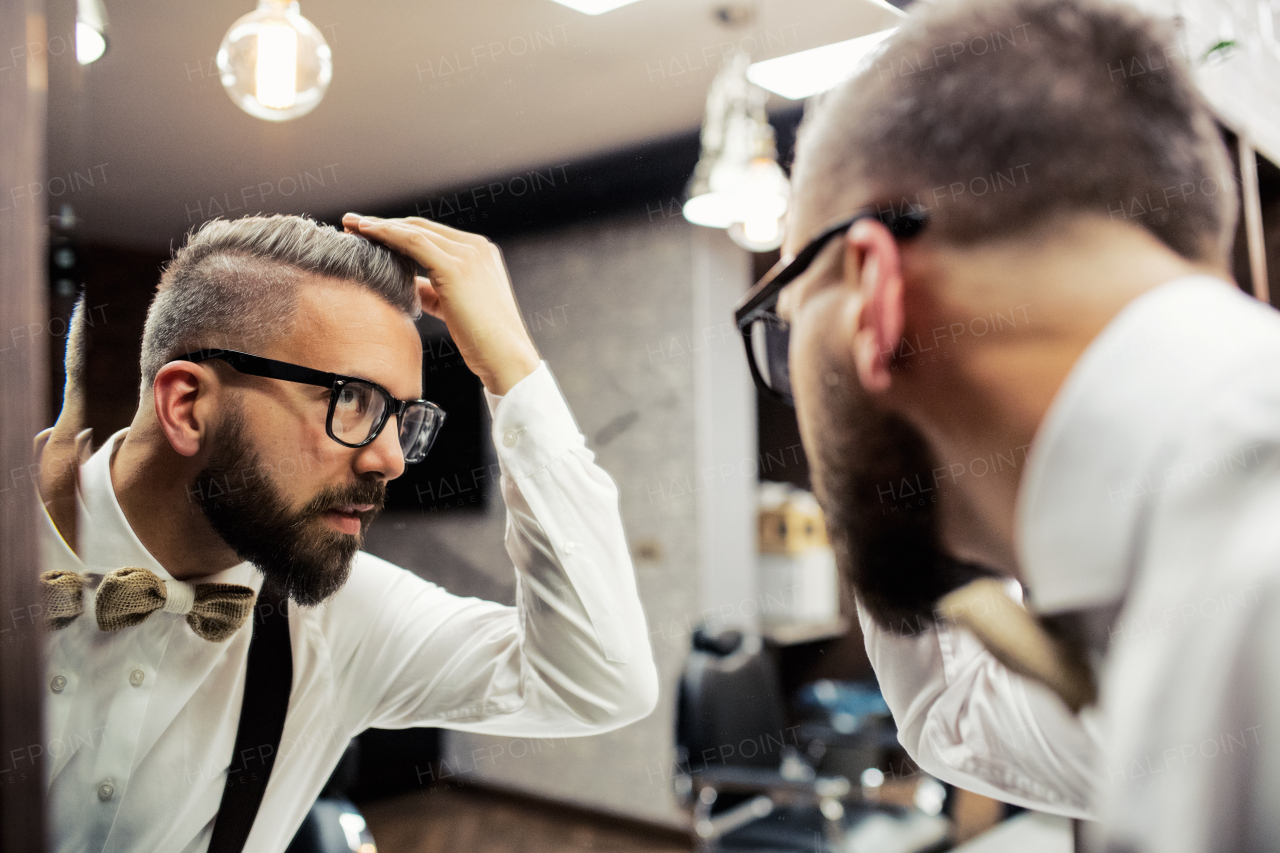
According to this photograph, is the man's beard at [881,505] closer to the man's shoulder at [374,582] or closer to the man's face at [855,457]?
the man's face at [855,457]

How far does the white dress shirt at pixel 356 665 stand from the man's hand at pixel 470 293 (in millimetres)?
33

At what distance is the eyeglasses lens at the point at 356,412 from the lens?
72 centimetres

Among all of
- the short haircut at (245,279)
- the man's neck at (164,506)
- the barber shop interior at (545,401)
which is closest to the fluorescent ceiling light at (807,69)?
the barber shop interior at (545,401)

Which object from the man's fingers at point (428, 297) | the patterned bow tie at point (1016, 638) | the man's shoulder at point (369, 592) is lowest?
the patterned bow tie at point (1016, 638)

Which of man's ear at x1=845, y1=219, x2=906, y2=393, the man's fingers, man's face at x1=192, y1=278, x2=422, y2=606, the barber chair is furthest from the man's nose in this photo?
the barber chair

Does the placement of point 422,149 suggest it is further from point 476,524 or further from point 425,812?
point 425,812

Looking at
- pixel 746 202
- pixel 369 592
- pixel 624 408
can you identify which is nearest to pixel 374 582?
pixel 369 592

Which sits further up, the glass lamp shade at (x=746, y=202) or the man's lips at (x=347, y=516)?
the glass lamp shade at (x=746, y=202)

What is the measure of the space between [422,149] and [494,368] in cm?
22

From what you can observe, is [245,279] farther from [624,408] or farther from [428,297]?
[624,408]

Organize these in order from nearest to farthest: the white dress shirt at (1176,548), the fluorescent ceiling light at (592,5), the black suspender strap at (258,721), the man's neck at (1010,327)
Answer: the white dress shirt at (1176,548) < the man's neck at (1010,327) < the black suspender strap at (258,721) < the fluorescent ceiling light at (592,5)

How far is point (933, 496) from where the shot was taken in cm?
70

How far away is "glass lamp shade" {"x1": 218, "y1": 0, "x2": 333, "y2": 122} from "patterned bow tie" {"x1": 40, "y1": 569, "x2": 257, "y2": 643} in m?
0.40

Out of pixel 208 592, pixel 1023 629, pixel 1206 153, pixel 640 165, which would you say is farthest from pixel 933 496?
pixel 208 592
